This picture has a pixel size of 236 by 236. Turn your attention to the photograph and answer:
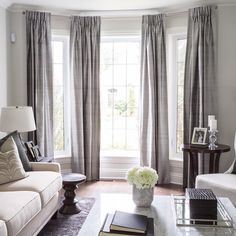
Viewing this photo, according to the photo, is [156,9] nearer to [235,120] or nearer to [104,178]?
[235,120]

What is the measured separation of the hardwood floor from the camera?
4.66 metres

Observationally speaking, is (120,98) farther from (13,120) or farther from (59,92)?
(13,120)

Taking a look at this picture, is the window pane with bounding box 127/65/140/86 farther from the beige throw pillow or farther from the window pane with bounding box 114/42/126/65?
the beige throw pillow

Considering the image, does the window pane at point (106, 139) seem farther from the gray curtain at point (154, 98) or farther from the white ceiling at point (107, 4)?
the white ceiling at point (107, 4)

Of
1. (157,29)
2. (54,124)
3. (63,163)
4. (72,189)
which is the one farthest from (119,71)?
(72,189)

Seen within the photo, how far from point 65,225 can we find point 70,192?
456 millimetres

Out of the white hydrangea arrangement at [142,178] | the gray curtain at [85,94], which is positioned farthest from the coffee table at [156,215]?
the gray curtain at [85,94]

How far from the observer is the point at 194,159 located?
473 cm

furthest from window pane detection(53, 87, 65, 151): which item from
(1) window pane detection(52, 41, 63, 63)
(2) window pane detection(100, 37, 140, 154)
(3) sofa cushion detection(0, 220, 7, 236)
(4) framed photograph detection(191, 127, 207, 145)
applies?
(3) sofa cushion detection(0, 220, 7, 236)

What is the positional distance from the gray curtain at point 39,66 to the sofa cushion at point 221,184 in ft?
7.94

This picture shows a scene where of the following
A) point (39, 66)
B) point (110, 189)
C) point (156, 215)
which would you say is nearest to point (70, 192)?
point (110, 189)

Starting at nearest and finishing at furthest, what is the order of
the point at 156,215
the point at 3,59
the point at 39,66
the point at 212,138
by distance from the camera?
1. the point at 156,215
2. the point at 212,138
3. the point at 3,59
4. the point at 39,66

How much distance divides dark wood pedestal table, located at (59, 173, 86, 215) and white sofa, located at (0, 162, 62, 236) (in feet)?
0.47

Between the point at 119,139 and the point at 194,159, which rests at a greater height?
the point at 119,139
